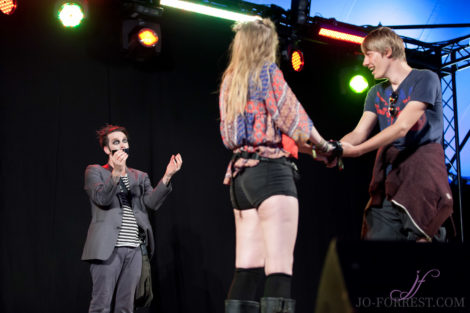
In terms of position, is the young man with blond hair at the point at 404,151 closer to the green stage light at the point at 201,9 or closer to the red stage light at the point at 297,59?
the green stage light at the point at 201,9

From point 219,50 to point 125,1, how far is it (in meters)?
1.29

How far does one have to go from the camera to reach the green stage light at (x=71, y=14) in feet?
15.8

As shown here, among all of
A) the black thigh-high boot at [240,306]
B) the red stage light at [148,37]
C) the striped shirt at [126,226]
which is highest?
the red stage light at [148,37]

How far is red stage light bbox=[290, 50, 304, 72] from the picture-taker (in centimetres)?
587

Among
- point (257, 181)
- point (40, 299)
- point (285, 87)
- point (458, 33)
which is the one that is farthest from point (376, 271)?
point (458, 33)

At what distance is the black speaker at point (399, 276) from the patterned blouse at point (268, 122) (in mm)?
798

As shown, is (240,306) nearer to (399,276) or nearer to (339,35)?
(399,276)

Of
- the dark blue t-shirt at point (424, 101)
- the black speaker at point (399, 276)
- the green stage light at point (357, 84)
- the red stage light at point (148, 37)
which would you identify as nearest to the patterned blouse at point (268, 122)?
the dark blue t-shirt at point (424, 101)

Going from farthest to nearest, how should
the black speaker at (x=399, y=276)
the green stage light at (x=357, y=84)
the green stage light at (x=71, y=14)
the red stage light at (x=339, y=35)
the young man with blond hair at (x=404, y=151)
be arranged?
the green stage light at (x=357, y=84)
the red stage light at (x=339, y=35)
the green stage light at (x=71, y=14)
the young man with blond hair at (x=404, y=151)
the black speaker at (x=399, y=276)

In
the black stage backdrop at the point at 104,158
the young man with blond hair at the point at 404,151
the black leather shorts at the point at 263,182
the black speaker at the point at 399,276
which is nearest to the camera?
the black speaker at the point at 399,276

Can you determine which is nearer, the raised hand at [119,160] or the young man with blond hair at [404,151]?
the young man with blond hair at [404,151]

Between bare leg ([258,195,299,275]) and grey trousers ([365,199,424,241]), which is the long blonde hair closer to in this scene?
bare leg ([258,195,299,275])

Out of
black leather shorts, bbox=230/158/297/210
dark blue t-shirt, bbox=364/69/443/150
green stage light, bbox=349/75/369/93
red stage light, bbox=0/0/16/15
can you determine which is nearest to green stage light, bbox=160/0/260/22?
red stage light, bbox=0/0/16/15

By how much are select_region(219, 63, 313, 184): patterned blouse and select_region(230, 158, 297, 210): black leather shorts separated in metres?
0.03
